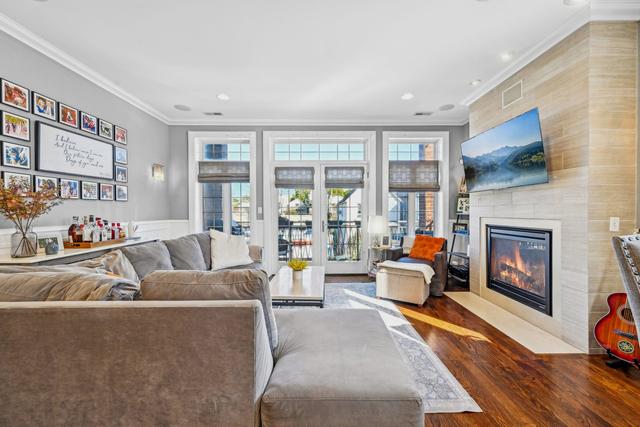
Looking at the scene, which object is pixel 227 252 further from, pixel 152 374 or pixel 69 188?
pixel 152 374

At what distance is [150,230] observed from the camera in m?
4.11

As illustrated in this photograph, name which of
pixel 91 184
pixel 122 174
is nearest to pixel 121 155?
pixel 122 174

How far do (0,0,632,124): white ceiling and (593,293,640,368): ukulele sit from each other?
7.35ft

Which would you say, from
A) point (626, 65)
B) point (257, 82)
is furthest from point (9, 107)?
point (626, 65)

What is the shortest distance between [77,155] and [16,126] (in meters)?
0.59

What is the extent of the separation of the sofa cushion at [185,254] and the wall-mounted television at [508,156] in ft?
11.0

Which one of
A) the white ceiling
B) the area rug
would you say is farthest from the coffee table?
the white ceiling

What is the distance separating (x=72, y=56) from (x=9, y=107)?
817 mm

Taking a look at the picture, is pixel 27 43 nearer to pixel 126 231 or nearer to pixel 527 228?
pixel 126 231

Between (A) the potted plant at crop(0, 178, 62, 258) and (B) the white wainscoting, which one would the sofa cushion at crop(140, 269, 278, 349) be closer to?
(A) the potted plant at crop(0, 178, 62, 258)

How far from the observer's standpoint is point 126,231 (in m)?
3.40

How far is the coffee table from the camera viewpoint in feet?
7.74

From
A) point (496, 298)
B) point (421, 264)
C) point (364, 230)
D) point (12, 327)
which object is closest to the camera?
point (12, 327)

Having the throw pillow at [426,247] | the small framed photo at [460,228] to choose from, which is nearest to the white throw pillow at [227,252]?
the throw pillow at [426,247]
